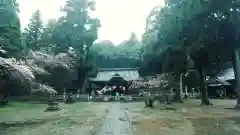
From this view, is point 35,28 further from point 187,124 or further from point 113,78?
point 187,124

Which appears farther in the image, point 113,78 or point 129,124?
point 113,78

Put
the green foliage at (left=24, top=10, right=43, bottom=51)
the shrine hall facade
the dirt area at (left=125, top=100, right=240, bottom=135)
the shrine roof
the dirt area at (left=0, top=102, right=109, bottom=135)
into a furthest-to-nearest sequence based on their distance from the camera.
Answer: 1. the shrine roof
2. the shrine hall facade
3. the green foliage at (left=24, top=10, right=43, bottom=51)
4. the dirt area at (left=0, top=102, right=109, bottom=135)
5. the dirt area at (left=125, top=100, right=240, bottom=135)

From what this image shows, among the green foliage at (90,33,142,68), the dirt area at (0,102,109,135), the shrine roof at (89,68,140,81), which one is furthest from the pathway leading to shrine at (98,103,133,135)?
the green foliage at (90,33,142,68)

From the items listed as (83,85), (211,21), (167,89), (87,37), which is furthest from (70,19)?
(211,21)

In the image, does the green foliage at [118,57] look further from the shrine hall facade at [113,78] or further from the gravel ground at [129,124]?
the gravel ground at [129,124]

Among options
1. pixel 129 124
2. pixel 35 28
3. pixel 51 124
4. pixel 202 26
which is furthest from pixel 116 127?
pixel 35 28

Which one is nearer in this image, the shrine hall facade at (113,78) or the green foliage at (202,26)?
the green foliage at (202,26)

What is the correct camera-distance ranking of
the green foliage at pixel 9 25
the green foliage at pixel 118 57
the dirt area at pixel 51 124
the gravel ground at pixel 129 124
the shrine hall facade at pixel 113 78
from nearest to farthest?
the gravel ground at pixel 129 124
the dirt area at pixel 51 124
the green foliage at pixel 9 25
the shrine hall facade at pixel 113 78
the green foliage at pixel 118 57

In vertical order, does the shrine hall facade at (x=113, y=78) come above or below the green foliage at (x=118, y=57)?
below

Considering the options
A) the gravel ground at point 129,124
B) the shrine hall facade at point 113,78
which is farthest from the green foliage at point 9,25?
the shrine hall facade at point 113,78

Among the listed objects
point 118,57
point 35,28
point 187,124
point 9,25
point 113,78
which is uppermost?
point 35,28

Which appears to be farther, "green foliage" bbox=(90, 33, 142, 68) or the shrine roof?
"green foliage" bbox=(90, 33, 142, 68)

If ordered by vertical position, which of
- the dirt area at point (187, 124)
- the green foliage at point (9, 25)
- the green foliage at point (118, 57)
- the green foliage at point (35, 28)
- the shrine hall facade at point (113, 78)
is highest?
the green foliage at point (35, 28)

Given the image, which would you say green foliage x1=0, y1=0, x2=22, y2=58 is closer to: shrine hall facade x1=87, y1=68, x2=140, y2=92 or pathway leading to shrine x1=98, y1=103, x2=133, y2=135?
pathway leading to shrine x1=98, y1=103, x2=133, y2=135
